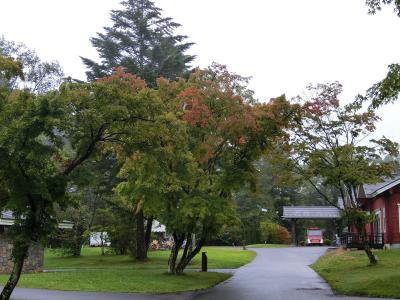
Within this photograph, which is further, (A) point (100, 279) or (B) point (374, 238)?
(B) point (374, 238)

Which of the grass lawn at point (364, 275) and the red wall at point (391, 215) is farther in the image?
the red wall at point (391, 215)

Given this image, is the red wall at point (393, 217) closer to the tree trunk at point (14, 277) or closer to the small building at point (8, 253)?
the small building at point (8, 253)

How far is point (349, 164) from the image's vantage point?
25562 millimetres

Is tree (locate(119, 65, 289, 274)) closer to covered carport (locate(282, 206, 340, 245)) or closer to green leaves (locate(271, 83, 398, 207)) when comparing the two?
green leaves (locate(271, 83, 398, 207))

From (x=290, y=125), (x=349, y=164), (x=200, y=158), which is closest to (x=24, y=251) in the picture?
(x=200, y=158)

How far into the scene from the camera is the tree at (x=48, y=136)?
1166 centimetres

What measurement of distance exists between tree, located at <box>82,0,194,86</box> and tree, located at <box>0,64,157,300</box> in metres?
22.3

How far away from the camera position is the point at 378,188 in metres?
36.2

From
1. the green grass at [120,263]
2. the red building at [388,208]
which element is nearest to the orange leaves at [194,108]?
the green grass at [120,263]

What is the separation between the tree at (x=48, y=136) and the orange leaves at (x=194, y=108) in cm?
689

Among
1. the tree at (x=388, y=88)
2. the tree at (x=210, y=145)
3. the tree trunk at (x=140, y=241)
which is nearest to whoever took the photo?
the tree at (x=388, y=88)

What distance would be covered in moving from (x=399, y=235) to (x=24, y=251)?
26.8 meters

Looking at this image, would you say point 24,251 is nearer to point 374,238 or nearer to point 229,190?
point 229,190

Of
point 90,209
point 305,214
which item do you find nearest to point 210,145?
point 90,209
